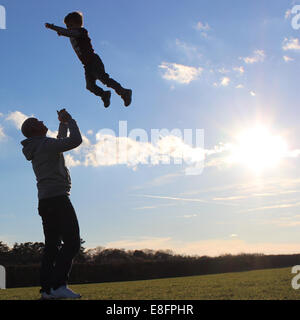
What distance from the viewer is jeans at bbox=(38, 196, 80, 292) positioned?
591 cm

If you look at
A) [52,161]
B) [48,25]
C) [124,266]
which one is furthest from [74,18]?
[124,266]

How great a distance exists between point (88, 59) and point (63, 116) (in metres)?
1.60

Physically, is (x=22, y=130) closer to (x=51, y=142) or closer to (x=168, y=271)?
(x=51, y=142)

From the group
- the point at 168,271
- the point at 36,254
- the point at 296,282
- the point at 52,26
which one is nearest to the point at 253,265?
the point at 168,271

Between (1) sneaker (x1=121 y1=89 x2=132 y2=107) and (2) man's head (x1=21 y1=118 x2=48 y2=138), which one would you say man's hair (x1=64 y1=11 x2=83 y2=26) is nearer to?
(1) sneaker (x1=121 y1=89 x2=132 y2=107)

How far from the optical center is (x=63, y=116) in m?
6.35

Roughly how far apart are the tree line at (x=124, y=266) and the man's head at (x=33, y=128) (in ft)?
Answer: 130

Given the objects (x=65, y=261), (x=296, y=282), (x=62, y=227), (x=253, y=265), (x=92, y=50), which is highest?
(x=92, y=50)

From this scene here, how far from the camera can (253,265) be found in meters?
60.8

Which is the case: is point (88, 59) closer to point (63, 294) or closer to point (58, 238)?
point (58, 238)

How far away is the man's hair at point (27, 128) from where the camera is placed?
621 cm

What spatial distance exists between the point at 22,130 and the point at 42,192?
103 centimetres

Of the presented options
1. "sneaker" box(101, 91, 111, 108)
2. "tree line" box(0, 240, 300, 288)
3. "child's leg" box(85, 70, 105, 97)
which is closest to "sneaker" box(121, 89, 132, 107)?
"sneaker" box(101, 91, 111, 108)
